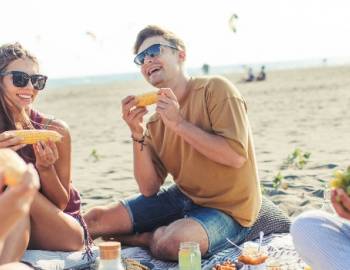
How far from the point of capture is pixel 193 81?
4.72 meters

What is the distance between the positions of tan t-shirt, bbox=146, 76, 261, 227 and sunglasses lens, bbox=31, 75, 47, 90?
40.8 inches

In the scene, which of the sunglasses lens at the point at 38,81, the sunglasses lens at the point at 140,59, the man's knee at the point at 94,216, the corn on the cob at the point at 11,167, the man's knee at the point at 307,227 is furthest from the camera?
the man's knee at the point at 94,216

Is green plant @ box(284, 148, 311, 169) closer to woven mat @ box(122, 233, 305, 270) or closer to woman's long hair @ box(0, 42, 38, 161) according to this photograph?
woven mat @ box(122, 233, 305, 270)

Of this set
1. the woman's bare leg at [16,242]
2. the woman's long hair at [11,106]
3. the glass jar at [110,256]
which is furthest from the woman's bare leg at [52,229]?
the glass jar at [110,256]

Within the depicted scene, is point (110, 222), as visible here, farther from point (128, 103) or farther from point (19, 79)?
point (19, 79)

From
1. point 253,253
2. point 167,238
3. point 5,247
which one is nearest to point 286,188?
point 167,238

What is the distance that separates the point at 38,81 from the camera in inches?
175

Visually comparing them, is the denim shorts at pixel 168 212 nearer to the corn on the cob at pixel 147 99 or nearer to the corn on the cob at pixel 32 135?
the corn on the cob at pixel 147 99

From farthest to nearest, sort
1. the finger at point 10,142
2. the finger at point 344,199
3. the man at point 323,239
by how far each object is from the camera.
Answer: the finger at point 10,142, the man at point 323,239, the finger at point 344,199

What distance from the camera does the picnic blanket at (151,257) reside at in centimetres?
417

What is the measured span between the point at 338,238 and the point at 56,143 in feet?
7.05

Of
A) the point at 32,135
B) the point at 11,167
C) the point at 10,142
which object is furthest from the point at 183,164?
the point at 11,167

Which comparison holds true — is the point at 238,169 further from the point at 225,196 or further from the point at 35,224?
the point at 35,224

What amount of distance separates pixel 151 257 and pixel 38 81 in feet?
5.27
